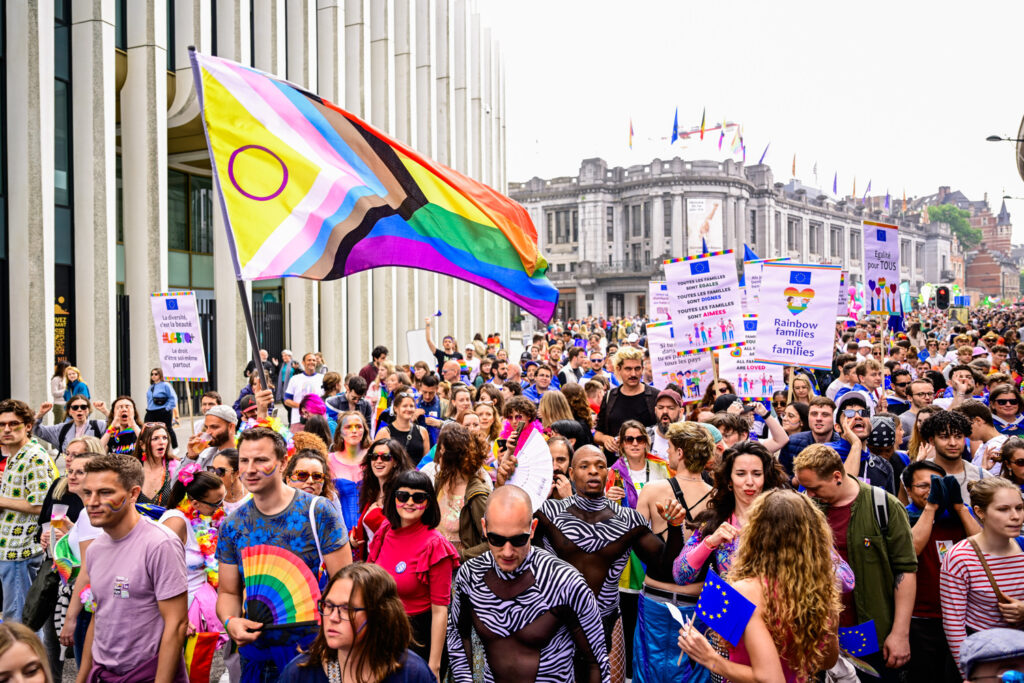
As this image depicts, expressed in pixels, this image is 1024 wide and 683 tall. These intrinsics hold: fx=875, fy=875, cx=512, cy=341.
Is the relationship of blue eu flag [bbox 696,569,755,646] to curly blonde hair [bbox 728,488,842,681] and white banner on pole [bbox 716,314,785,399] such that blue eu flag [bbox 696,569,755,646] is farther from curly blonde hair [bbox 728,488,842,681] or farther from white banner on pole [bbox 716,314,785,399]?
white banner on pole [bbox 716,314,785,399]

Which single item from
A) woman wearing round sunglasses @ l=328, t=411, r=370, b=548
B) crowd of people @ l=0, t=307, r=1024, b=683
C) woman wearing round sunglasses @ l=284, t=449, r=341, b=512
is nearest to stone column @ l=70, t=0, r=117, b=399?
crowd of people @ l=0, t=307, r=1024, b=683

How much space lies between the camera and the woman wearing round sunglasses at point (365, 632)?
327 cm

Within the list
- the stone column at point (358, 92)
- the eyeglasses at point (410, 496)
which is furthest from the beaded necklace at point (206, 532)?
the stone column at point (358, 92)

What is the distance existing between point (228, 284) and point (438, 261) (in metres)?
14.2

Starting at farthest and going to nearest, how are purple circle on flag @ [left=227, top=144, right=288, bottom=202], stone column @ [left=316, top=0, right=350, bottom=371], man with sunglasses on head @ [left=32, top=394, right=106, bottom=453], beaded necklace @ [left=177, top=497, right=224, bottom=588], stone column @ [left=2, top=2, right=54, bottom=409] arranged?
stone column @ [left=316, top=0, right=350, bottom=371], stone column @ [left=2, top=2, right=54, bottom=409], man with sunglasses on head @ [left=32, top=394, right=106, bottom=453], purple circle on flag @ [left=227, top=144, right=288, bottom=202], beaded necklace @ [left=177, top=497, right=224, bottom=588]

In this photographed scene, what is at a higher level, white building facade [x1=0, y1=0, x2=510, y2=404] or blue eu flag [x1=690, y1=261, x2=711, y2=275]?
white building facade [x1=0, y1=0, x2=510, y2=404]

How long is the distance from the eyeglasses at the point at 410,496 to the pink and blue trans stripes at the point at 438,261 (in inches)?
95.2

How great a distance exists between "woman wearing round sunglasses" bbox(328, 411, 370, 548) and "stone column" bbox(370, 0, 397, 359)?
18351mm

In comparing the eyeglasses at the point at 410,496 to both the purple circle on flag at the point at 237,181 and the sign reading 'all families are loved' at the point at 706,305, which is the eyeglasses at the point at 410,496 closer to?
the purple circle on flag at the point at 237,181

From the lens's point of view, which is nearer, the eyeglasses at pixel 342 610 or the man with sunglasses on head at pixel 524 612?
the eyeglasses at pixel 342 610

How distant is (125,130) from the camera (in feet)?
56.5

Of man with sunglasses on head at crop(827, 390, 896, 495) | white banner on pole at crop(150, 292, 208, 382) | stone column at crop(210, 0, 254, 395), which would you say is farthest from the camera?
stone column at crop(210, 0, 254, 395)

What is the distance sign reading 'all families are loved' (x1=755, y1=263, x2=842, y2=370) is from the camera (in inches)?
380

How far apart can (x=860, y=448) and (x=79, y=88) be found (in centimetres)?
1505
